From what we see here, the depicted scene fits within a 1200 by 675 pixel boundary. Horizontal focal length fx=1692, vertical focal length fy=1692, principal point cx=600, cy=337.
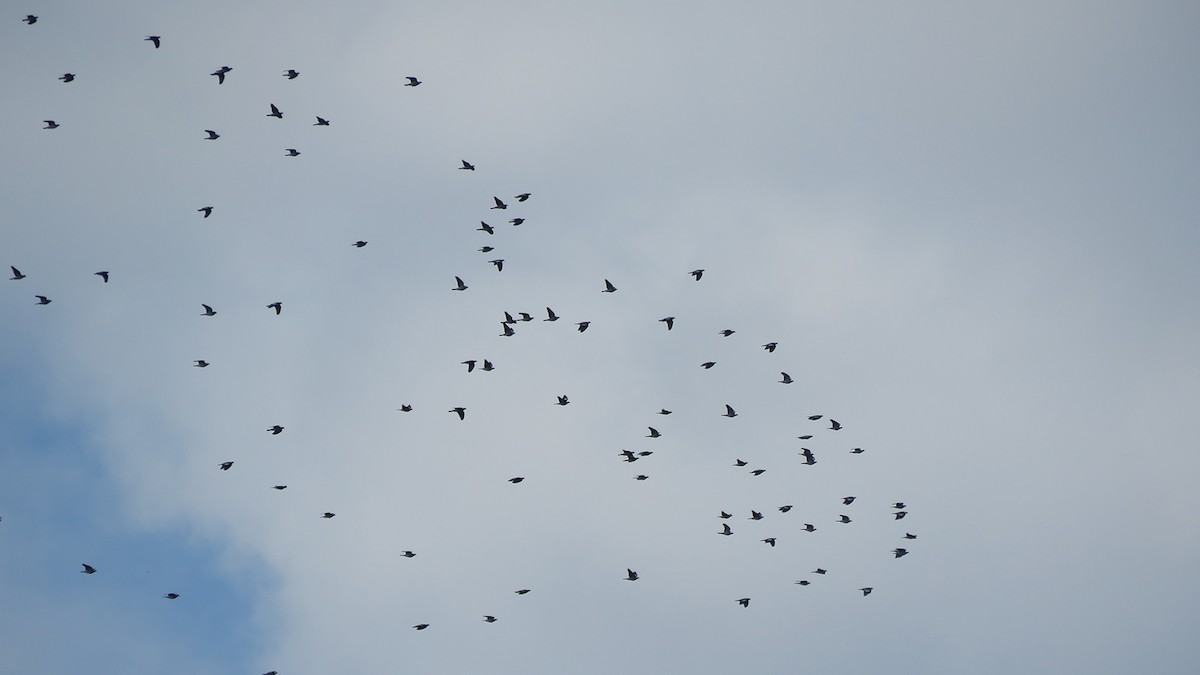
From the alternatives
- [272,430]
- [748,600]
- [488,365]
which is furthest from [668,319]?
[272,430]

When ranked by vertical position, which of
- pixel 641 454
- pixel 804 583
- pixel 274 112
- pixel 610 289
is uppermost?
pixel 274 112

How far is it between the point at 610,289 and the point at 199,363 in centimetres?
3247

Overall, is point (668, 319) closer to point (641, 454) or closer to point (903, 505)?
point (641, 454)

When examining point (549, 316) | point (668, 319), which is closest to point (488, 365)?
point (549, 316)

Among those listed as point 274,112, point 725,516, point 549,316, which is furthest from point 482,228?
point 725,516

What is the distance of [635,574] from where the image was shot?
13062 cm

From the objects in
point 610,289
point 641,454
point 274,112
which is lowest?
point 641,454

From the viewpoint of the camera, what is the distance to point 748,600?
12925 cm

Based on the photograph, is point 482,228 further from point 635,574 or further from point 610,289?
point 635,574

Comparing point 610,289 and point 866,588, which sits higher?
point 610,289

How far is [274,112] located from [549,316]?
84.4 ft

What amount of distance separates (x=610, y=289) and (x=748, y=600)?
26002 millimetres

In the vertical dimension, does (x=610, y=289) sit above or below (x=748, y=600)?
above

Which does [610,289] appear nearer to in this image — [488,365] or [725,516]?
[488,365]
